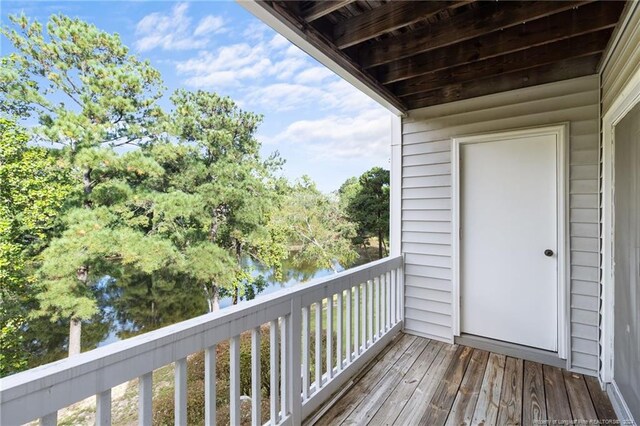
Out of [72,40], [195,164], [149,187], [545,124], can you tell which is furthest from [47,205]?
[545,124]

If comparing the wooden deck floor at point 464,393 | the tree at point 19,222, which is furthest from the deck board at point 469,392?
the tree at point 19,222

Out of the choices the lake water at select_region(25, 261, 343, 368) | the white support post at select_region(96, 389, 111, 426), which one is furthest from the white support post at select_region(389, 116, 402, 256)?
the lake water at select_region(25, 261, 343, 368)

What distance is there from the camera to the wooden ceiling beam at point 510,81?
7.70 feet

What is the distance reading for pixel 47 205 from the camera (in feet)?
22.7

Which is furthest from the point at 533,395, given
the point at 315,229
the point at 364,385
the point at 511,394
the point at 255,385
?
the point at 315,229

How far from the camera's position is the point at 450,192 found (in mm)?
2912

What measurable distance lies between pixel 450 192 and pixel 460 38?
4.52 feet

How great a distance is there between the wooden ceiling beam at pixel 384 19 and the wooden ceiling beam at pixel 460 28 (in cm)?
27

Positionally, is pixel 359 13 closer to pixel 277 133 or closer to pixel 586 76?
pixel 586 76

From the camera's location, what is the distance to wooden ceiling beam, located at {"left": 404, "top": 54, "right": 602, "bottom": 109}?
235cm

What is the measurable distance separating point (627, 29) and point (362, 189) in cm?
714

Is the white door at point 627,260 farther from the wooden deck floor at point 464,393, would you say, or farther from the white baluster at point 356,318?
the white baluster at point 356,318

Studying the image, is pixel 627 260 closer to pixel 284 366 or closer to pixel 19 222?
pixel 284 366

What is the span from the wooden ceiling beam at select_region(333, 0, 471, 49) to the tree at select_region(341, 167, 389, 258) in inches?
254
